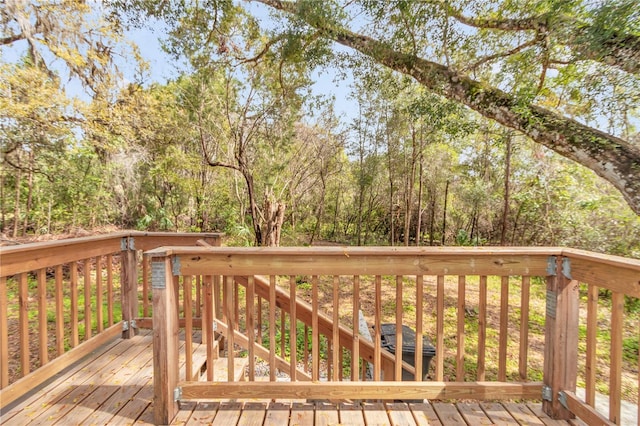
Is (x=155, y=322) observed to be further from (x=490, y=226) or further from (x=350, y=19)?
(x=490, y=226)

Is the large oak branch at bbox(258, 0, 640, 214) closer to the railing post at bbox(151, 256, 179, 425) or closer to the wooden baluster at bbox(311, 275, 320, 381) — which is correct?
the wooden baluster at bbox(311, 275, 320, 381)

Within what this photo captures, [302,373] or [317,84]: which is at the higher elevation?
[317,84]

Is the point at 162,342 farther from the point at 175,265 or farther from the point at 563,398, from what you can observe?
the point at 563,398

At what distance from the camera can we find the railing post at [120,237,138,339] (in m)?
2.72

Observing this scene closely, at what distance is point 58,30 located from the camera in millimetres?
6609

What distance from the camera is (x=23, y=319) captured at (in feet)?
5.98

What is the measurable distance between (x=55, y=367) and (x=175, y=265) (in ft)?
4.55

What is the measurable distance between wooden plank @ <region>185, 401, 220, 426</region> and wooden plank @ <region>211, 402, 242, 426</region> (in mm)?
26

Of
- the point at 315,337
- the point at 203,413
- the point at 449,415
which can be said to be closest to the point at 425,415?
the point at 449,415

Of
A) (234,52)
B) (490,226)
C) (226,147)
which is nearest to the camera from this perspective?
(234,52)

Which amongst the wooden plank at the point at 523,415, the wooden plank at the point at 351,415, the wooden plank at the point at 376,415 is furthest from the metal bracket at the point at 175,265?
the wooden plank at the point at 523,415

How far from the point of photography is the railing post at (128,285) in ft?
8.93

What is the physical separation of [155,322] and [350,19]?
524cm

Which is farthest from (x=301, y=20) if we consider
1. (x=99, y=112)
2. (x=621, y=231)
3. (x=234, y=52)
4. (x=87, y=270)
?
(x=621, y=231)
